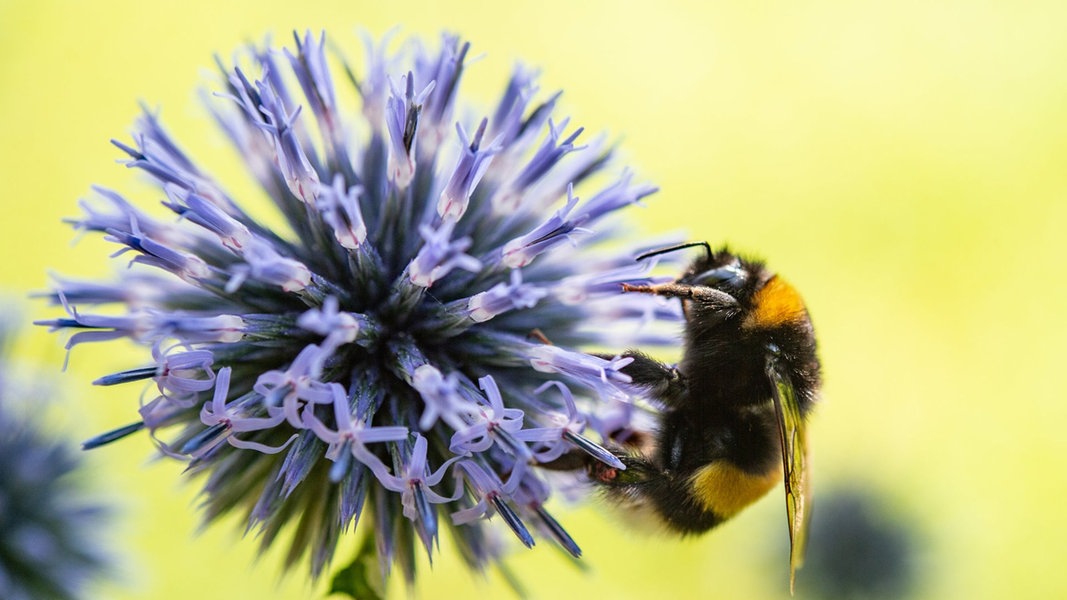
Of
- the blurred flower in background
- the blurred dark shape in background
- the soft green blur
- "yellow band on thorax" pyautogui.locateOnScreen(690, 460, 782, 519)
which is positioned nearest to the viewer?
"yellow band on thorax" pyautogui.locateOnScreen(690, 460, 782, 519)

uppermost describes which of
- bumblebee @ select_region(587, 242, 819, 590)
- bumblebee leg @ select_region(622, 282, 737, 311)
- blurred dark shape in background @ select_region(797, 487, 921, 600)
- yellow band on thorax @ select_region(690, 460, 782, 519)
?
bumblebee leg @ select_region(622, 282, 737, 311)

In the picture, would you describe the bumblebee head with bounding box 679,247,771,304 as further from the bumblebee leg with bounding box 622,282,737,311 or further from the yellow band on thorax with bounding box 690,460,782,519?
the yellow band on thorax with bounding box 690,460,782,519

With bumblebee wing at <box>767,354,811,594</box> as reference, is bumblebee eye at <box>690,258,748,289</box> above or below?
above

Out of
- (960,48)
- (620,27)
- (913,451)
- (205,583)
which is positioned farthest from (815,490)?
(960,48)

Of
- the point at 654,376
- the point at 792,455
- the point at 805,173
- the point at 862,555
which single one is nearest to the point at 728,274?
the point at 654,376

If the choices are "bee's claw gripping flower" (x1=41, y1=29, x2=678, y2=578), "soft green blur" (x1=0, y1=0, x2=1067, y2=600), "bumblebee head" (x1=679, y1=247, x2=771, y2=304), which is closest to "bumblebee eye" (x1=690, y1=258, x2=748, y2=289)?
"bumblebee head" (x1=679, y1=247, x2=771, y2=304)

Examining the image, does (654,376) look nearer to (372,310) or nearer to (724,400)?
(724,400)

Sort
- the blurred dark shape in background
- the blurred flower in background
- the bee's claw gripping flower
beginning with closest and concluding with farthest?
the bee's claw gripping flower
the blurred flower in background
the blurred dark shape in background
